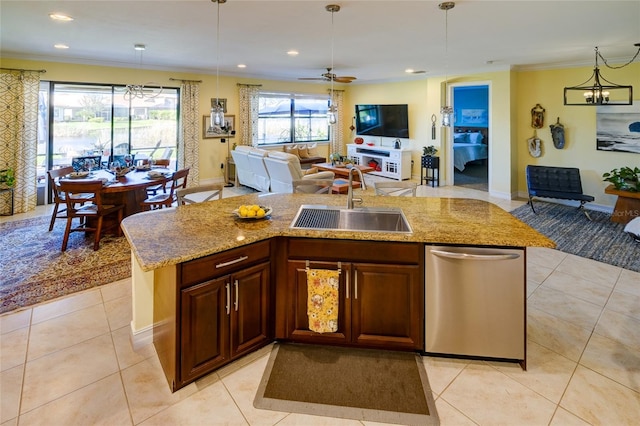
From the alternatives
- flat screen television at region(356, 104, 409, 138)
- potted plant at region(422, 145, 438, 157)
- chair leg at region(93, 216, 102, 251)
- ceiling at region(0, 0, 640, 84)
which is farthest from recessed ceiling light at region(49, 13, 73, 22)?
flat screen television at region(356, 104, 409, 138)

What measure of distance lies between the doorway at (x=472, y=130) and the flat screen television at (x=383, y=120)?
187 centimetres

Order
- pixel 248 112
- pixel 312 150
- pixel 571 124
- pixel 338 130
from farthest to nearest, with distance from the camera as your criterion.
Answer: pixel 338 130 → pixel 312 150 → pixel 248 112 → pixel 571 124

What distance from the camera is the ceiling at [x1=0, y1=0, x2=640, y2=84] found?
3.52 meters

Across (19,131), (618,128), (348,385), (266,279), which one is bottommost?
(348,385)

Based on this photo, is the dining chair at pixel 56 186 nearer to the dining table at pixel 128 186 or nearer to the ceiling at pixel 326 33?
the dining table at pixel 128 186

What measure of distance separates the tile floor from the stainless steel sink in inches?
35.6

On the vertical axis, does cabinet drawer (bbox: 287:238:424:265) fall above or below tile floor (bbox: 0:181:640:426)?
above

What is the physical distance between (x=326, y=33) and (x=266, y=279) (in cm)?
344

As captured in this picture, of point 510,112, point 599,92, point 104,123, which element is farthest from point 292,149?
point 599,92

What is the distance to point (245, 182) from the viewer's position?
800cm

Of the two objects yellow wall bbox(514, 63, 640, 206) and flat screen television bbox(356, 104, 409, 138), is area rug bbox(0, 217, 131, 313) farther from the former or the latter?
yellow wall bbox(514, 63, 640, 206)

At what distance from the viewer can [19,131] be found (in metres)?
6.00

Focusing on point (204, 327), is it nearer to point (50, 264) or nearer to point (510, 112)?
point (50, 264)

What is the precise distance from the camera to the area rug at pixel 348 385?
6.35 ft
